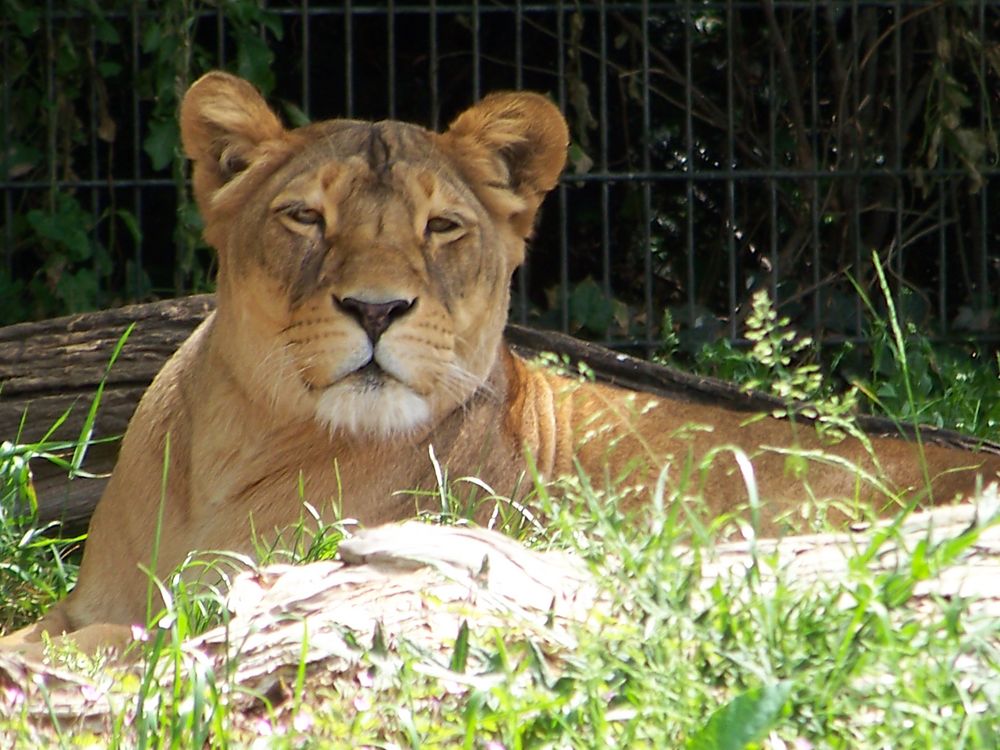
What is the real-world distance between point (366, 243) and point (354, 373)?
0.30 metres

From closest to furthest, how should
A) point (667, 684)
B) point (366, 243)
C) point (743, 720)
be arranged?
1. point (743, 720)
2. point (667, 684)
3. point (366, 243)

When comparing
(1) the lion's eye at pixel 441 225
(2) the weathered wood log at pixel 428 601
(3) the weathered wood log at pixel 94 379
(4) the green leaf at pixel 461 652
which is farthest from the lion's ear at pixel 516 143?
(4) the green leaf at pixel 461 652

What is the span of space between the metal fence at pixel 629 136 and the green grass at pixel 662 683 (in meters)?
4.06

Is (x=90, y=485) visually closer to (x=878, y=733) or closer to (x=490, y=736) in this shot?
(x=490, y=736)

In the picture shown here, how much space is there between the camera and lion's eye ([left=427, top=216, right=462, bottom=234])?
3.80 metres

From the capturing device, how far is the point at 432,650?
2275 millimetres

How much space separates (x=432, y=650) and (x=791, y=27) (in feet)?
16.9

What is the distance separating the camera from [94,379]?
4719mm

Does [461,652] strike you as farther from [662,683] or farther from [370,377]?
[370,377]

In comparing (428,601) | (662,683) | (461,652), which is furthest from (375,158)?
(662,683)

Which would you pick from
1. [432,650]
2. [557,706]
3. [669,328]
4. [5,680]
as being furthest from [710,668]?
[669,328]

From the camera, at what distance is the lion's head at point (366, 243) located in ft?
11.7

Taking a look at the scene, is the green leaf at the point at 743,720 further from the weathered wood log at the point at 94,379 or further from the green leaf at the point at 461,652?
the weathered wood log at the point at 94,379

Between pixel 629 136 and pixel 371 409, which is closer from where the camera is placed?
pixel 371 409
